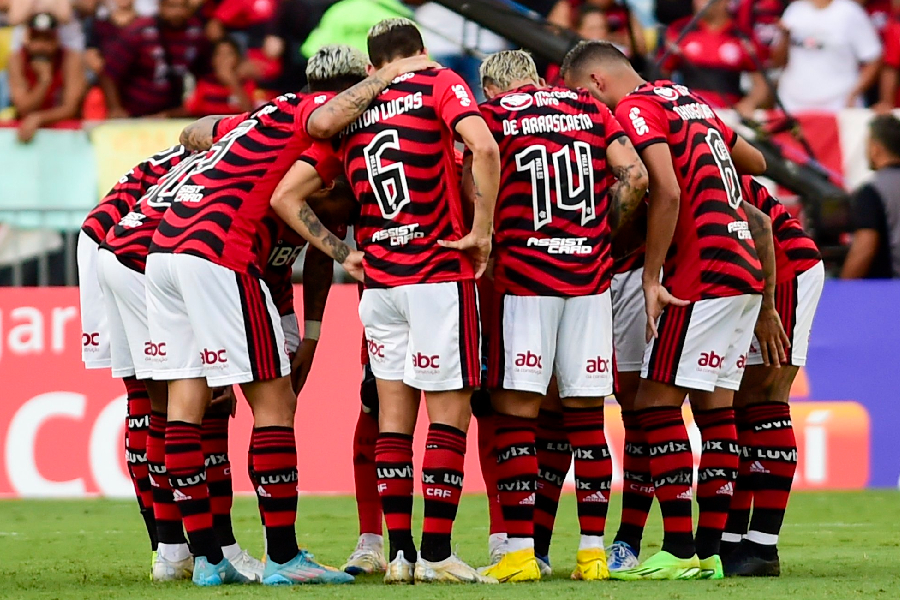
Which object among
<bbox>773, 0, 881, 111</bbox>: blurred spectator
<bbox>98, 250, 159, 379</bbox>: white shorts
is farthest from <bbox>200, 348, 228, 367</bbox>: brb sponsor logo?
<bbox>773, 0, 881, 111</bbox>: blurred spectator

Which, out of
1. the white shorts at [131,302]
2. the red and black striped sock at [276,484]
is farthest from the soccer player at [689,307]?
the white shorts at [131,302]

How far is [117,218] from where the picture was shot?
7.79 meters

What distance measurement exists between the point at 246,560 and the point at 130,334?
118 cm

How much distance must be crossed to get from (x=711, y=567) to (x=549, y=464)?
3.03 feet

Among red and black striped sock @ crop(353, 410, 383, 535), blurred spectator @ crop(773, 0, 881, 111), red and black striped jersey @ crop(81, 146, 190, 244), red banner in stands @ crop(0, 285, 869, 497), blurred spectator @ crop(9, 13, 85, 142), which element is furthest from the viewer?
blurred spectator @ crop(773, 0, 881, 111)

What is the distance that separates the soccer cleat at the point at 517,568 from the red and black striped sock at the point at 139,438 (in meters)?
1.85

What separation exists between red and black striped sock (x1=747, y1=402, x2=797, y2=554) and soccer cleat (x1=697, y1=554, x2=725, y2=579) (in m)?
0.26

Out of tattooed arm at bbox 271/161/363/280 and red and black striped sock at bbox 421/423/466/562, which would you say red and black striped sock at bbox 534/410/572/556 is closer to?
red and black striped sock at bbox 421/423/466/562

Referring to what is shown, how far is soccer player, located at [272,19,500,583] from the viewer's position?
21.4ft

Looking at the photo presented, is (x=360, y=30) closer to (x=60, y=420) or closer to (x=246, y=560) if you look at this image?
(x=60, y=420)

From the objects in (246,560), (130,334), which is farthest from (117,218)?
(246,560)

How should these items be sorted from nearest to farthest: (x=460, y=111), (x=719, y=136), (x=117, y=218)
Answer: (x=460, y=111)
(x=719, y=136)
(x=117, y=218)

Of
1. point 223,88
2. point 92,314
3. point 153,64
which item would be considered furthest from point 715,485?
point 153,64

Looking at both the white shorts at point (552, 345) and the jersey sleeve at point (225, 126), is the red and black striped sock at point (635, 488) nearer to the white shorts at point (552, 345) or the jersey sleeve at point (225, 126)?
the white shorts at point (552, 345)
